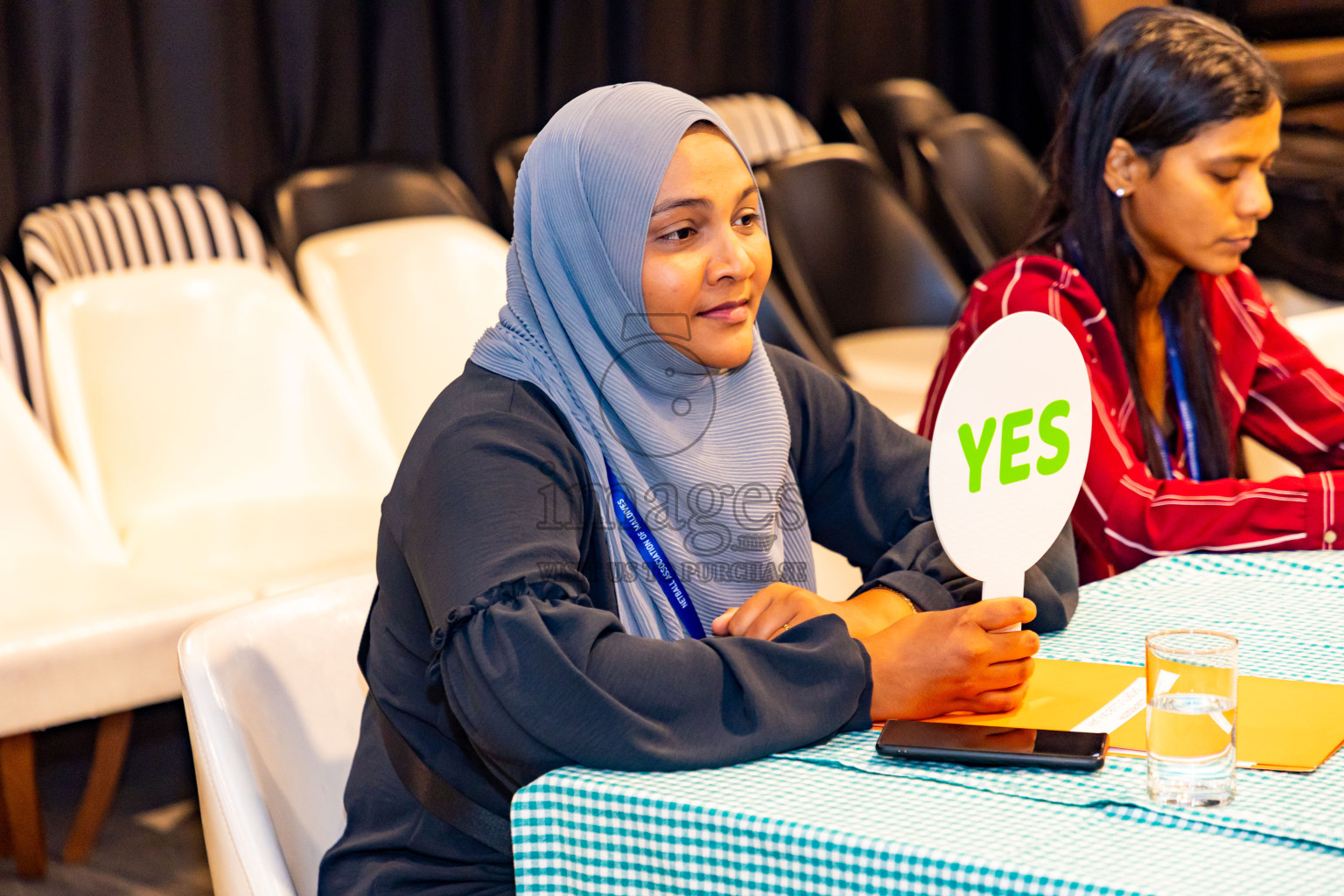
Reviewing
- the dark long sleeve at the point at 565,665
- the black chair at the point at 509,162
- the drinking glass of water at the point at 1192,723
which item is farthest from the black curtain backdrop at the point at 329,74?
the drinking glass of water at the point at 1192,723

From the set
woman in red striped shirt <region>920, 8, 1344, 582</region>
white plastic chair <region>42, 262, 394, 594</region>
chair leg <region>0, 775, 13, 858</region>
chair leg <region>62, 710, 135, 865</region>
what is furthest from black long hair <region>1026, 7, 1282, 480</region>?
chair leg <region>0, 775, 13, 858</region>

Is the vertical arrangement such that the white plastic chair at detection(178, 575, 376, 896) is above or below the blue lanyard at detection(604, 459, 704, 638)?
below

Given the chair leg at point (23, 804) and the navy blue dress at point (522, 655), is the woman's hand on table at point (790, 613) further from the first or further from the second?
the chair leg at point (23, 804)

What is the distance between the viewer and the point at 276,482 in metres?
2.62

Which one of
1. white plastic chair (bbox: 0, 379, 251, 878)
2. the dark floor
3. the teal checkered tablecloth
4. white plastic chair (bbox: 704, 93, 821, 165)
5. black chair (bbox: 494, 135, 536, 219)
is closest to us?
the teal checkered tablecloth

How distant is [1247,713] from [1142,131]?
0.98 meters

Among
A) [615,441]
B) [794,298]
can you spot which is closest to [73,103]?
[794,298]

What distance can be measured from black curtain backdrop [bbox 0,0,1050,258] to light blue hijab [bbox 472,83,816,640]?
2.34 m

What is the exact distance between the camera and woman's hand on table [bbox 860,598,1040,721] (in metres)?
1.03

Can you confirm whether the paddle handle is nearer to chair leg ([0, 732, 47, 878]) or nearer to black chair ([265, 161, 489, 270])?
chair leg ([0, 732, 47, 878])

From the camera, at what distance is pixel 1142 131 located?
1.77 metres

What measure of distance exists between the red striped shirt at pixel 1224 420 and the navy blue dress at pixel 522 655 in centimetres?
27

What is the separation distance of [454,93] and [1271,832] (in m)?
3.36

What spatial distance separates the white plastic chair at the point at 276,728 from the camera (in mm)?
1208
